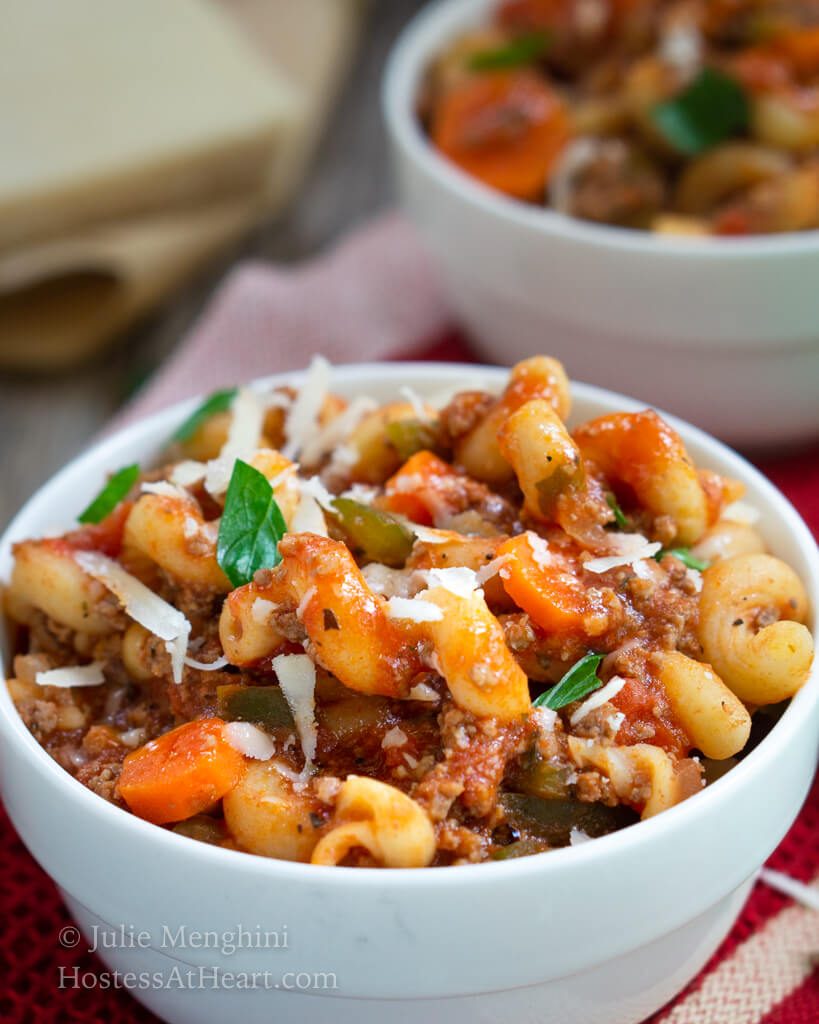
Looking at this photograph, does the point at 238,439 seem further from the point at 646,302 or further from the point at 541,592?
the point at 646,302

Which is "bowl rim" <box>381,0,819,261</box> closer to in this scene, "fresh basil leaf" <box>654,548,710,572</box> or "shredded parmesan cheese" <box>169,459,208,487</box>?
Answer: "fresh basil leaf" <box>654,548,710,572</box>

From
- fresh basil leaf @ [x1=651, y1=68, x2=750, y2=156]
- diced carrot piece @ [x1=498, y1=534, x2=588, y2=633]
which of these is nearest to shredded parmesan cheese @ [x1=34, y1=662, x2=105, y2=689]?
diced carrot piece @ [x1=498, y1=534, x2=588, y2=633]

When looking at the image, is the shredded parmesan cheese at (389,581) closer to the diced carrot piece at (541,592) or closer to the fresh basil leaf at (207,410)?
the diced carrot piece at (541,592)

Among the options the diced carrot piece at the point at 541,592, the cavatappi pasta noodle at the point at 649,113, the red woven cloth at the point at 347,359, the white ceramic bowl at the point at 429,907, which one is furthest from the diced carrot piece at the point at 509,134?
the white ceramic bowl at the point at 429,907

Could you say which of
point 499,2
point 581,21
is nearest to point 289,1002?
point 581,21

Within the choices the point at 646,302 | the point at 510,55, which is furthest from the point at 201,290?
the point at 646,302

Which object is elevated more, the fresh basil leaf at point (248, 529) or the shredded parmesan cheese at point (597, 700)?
the fresh basil leaf at point (248, 529)
